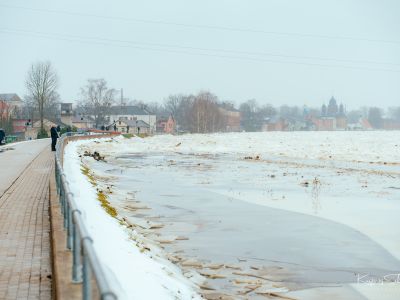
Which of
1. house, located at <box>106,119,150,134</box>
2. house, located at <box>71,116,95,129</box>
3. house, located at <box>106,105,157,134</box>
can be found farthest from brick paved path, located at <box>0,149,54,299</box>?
house, located at <box>106,105,157,134</box>

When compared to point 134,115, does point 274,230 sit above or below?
below

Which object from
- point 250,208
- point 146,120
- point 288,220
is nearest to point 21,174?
point 250,208

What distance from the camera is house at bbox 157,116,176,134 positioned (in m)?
172

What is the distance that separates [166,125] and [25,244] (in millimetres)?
164898

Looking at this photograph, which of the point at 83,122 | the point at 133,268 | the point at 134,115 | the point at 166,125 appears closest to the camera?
the point at 133,268

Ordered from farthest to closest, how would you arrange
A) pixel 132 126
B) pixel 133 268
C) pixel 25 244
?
pixel 132 126 < pixel 25 244 < pixel 133 268

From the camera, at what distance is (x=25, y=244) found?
8312 millimetres

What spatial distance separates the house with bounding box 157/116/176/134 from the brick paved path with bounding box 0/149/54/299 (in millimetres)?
155244

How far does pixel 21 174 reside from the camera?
763 inches

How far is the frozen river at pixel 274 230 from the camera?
29.4 feet

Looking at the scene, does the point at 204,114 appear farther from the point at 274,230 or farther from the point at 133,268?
the point at 133,268

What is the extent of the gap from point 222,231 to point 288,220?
7.65 ft

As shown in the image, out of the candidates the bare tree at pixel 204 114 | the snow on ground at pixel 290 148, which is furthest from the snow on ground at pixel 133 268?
the bare tree at pixel 204 114

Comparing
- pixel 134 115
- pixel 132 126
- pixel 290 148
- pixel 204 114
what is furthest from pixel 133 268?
pixel 134 115
